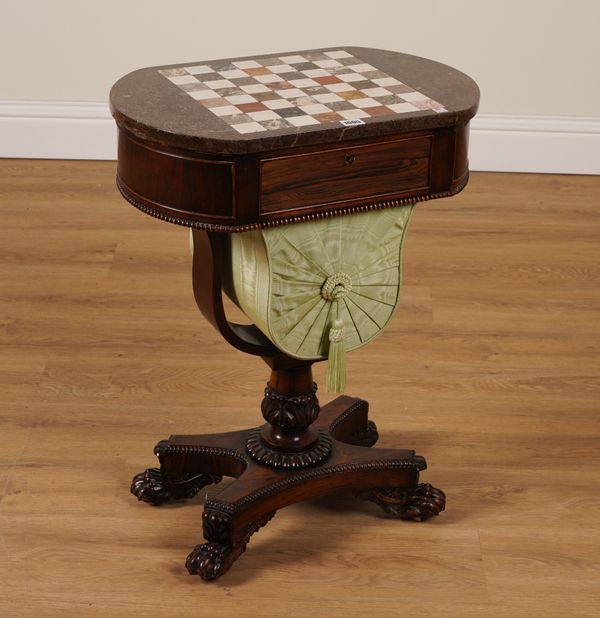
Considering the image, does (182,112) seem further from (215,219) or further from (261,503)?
(261,503)

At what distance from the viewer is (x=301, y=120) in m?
2.19

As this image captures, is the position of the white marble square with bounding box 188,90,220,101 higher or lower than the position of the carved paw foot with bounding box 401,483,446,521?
higher

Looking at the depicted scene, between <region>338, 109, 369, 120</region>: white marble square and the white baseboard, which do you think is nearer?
<region>338, 109, 369, 120</region>: white marble square

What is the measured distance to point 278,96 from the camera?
2.32 metres

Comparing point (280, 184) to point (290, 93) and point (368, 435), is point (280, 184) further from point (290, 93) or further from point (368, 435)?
point (368, 435)

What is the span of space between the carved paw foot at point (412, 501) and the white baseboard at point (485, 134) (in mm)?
2030

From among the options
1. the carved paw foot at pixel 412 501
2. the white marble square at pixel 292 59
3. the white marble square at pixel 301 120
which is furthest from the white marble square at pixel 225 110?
the carved paw foot at pixel 412 501

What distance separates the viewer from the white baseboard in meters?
4.38

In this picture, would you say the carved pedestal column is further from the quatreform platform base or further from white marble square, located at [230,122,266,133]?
white marble square, located at [230,122,266,133]

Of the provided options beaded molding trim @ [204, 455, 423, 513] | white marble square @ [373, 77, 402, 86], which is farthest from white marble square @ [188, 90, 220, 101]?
beaded molding trim @ [204, 455, 423, 513]

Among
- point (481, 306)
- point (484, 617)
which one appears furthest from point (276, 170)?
point (481, 306)

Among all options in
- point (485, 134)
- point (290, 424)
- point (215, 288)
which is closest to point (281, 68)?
point (215, 288)

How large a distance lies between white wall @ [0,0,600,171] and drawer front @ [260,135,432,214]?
2.09 m

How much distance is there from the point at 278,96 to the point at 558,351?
4.25 feet
